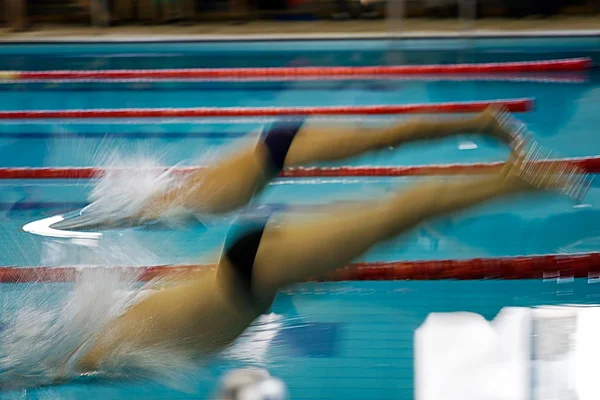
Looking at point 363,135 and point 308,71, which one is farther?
point 308,71

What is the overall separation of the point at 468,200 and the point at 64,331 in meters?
0.78

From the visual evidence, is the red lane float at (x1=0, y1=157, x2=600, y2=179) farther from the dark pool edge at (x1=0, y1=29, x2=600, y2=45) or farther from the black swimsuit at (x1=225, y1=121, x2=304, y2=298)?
the dark pool edge at (x1=0, y1=29, x2=600, y2=45)

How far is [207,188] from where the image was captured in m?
1.66

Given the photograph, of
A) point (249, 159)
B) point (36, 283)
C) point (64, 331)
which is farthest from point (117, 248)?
point (64, 331)

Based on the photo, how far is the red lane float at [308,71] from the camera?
160 inches

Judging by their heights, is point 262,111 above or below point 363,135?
below

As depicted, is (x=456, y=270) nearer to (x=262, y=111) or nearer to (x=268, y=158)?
(x=268, y=158)

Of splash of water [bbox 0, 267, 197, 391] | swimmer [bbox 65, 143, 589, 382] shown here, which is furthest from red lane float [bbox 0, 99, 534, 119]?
splash of water [bbox 0, 267, 197, 391]

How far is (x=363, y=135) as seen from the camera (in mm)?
1805

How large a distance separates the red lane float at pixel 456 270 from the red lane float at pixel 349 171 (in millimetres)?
665

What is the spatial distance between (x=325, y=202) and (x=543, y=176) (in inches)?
26.7

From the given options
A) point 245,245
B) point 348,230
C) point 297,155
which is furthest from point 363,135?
point 245,245

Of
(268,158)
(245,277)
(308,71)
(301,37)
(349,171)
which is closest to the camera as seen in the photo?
(245,277)

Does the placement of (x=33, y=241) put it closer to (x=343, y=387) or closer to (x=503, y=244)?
(x=343, y=387)
